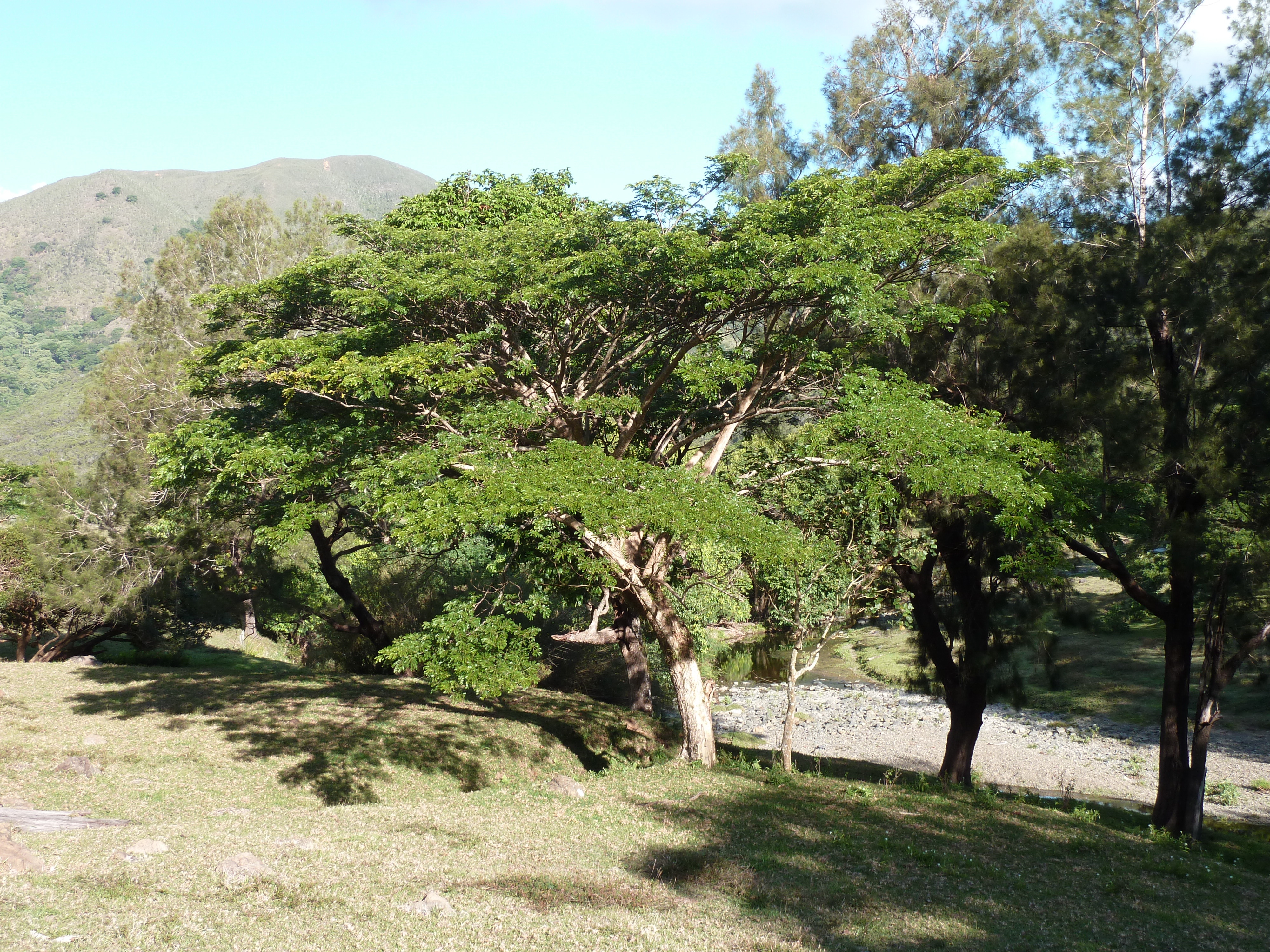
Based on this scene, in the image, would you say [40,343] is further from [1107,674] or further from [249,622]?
[1107,674]

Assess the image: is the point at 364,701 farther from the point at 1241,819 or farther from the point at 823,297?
the point at 1241,819

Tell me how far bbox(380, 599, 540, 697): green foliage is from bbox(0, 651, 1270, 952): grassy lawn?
5.26 ft

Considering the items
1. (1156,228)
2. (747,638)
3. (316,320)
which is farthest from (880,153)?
(747,638)

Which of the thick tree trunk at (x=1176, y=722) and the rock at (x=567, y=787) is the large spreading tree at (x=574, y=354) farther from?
the thick tree trunk at (x=1176, y=722)

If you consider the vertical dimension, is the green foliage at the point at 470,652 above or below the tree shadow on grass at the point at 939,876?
above

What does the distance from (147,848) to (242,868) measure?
116 cm

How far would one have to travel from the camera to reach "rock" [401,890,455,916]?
713cm

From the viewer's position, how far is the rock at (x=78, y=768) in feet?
46.7

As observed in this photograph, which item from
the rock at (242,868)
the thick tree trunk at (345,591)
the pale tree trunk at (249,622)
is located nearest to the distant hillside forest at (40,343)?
the pale tree trunk at (249,622)

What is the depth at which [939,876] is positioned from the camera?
952 centimetres

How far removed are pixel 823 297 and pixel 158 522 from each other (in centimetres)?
1780

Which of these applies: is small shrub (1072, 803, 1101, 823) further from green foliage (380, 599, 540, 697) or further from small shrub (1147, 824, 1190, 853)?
green foliage (380, 599, 540, 697)

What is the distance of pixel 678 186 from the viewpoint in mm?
15227

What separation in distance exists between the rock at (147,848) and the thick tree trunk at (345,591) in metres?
12.1
